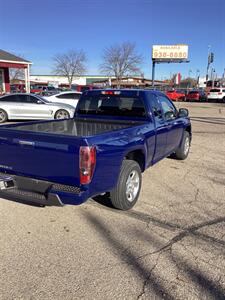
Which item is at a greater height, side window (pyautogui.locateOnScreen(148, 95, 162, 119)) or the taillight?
side window (pyautogui.locateOnScreen(148, 95, 162, 119))

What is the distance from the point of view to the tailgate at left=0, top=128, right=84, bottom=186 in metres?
3.12

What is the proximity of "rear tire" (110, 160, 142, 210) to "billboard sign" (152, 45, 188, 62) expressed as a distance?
2003 inches

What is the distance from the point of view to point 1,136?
3.57 metres

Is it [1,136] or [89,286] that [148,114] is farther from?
[89,286]

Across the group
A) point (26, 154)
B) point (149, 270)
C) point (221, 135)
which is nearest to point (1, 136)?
point (26, 154)

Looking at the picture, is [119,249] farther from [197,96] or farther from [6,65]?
[197,96]

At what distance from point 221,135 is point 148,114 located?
702 centimetres

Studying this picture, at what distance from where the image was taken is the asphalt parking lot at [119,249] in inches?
102

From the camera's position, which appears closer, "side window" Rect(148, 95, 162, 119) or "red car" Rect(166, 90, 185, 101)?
"side window" Rect(148, 95, 162, 119)

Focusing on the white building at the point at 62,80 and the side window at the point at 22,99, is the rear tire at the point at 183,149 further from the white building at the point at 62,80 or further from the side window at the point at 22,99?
the white building at the point at 62,80

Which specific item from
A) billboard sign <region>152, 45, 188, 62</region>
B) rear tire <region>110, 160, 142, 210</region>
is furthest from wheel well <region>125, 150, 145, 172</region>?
billboard sign <region>152, 45, 188, 62</region>

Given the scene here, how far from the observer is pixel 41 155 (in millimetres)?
3299

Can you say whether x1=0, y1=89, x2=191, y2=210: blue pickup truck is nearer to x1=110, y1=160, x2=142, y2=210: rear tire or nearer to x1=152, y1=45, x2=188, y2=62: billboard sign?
x1=110, y1=160, x2=142, y2=210: rear tire

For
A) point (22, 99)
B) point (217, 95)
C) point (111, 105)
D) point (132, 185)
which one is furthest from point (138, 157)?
point (217, 95)
